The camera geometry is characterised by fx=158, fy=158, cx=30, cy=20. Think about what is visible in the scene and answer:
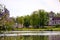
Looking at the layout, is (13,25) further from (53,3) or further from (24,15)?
(53,3)

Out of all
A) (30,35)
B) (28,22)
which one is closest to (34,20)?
(28,22)

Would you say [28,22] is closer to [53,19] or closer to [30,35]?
[30,35]

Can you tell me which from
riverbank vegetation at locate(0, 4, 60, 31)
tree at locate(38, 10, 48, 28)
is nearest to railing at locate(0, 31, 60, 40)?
riverbank vegetation at locate(0, 4, 60, 31)

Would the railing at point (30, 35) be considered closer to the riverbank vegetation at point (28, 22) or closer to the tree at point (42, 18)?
the riverbank vegetation at point (28, 22)

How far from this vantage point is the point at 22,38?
3.49 meters

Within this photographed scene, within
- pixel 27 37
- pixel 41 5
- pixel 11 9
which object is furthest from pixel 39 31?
pixel 11 9

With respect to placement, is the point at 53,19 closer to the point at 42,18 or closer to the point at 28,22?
the point at 42,18

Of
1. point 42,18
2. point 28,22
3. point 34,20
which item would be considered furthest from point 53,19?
point 28,22

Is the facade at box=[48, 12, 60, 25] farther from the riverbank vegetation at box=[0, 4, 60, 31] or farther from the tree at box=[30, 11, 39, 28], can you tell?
the tree at box=[30, 11, 39, 28]

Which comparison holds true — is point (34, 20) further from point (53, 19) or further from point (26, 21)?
point (53, 19)

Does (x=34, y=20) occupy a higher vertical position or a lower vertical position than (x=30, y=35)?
higher

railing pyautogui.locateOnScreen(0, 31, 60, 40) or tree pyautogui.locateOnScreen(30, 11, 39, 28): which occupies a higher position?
tree pyautogui.locateOnScreen(30, 11, 39, 28)

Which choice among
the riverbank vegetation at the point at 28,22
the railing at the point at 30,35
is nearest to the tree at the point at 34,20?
the riverbank vegetation at the point at 28,22

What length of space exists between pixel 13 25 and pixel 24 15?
332 mm
